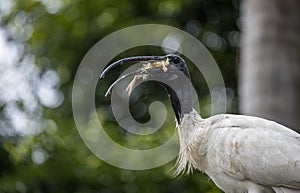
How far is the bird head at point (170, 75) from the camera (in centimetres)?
475

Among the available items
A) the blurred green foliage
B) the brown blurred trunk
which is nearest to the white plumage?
the brown blurred trunk

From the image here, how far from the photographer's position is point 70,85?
11461 mm

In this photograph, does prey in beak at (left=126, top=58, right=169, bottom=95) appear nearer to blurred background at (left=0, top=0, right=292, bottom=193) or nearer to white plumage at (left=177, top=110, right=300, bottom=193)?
white plumage at (left=177, top=110, right=300, bottom=193)

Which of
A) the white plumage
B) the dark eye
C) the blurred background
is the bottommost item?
the blurred background

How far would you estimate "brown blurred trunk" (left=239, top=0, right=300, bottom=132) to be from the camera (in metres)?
7.29

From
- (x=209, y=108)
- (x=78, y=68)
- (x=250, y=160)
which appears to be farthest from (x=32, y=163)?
(x=250, y=160)

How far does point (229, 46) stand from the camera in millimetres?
11562

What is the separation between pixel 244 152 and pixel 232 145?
0.25 feet

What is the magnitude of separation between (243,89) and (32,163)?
216 cm

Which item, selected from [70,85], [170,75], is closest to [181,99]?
[170,75]

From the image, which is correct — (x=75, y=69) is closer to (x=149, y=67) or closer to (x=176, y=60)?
(x=176, y=60)

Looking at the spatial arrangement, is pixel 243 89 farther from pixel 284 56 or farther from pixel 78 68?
pixel 78 68

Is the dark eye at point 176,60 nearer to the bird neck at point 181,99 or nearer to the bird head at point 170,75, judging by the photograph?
the bird head at point 170,75

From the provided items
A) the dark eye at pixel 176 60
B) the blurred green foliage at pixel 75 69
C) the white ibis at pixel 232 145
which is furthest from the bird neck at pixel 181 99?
the blurred green foliage at pixel 75 69
